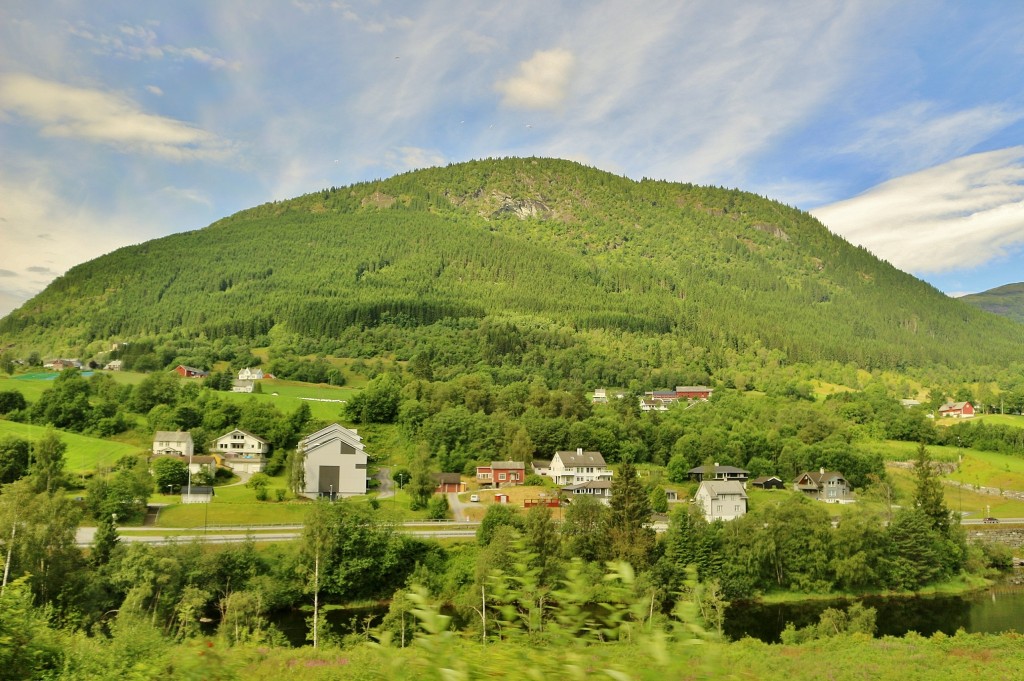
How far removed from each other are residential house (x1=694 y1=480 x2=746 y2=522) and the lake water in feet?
35.6

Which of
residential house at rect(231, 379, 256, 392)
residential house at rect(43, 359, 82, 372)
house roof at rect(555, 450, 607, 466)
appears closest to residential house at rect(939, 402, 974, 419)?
house roof at rect(555, 450, 607, 466)

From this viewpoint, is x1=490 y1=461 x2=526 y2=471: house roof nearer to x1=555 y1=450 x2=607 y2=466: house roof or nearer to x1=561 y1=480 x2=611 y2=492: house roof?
x1=561 y1=480 x2=611 y2=492: house roof

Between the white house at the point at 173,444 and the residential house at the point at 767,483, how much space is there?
136 ft

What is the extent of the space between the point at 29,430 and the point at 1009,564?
6413 centimetres

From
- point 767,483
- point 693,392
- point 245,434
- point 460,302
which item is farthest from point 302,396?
point 460,302

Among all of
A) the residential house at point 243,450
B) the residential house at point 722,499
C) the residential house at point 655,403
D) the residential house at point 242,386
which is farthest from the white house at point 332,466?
the residential house at point 655,403

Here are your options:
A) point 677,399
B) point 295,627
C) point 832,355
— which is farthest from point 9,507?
point 832,355

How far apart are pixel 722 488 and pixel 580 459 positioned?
35.4 ft

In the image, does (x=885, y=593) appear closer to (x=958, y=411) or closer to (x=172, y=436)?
(x=172, y=436)

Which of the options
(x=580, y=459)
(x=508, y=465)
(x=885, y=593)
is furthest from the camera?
(x=580, y=459)

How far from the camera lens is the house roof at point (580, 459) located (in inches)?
1939

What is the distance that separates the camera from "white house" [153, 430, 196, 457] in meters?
43.9

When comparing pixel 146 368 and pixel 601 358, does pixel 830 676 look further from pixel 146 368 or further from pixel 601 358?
pixel 146 368

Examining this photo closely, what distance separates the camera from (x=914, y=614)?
30266mm
